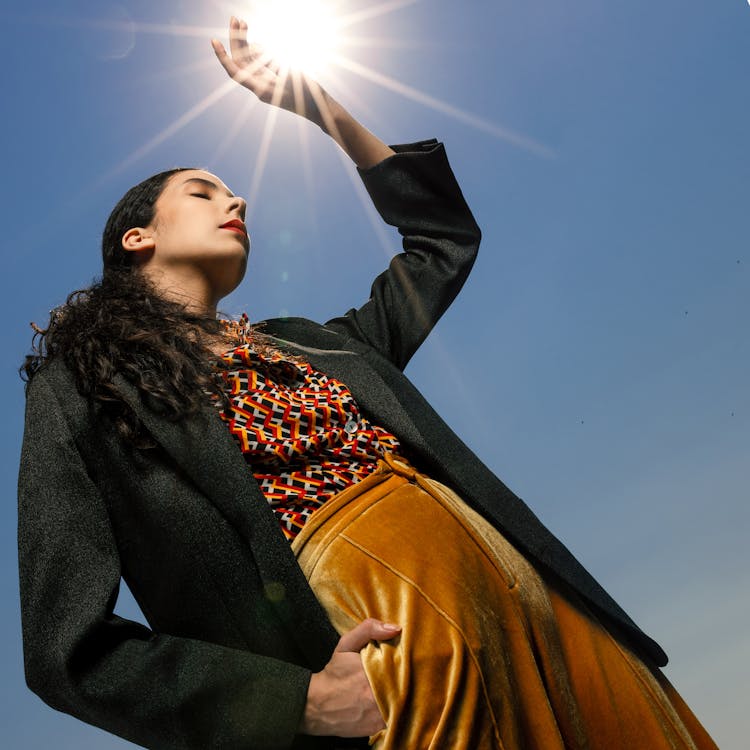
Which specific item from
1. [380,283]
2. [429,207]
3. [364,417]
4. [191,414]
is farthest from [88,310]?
[429,207]

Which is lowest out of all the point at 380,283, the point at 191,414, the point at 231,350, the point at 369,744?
the point at 369,744

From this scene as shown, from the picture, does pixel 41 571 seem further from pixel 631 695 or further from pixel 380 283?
pixel 380 283

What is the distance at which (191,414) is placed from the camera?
2041mm

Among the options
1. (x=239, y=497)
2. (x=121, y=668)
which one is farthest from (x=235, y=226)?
(x=121, y=668)

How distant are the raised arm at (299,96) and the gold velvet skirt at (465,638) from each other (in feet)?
4.66

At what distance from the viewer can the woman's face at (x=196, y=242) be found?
105 inches

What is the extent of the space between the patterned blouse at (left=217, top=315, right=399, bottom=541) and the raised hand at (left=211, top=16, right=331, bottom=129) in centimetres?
110

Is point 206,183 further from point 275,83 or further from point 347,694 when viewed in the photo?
point 347,694

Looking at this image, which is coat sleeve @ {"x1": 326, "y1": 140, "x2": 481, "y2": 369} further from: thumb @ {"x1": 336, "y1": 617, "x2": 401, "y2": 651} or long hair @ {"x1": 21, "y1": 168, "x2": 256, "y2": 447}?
thumb @ {"x1": 336, "y1": 617, "x2": 401, "y2": 651}

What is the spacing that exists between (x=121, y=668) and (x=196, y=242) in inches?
56.3

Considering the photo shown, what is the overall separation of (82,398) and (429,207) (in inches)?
60.0

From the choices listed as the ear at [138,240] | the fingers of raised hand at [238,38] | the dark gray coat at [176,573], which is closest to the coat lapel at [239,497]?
the dark gray coat at [176,573]

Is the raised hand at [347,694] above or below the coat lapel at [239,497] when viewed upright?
below

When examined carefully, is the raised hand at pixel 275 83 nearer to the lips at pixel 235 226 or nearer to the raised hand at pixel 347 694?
the lips at pixel 235 226
